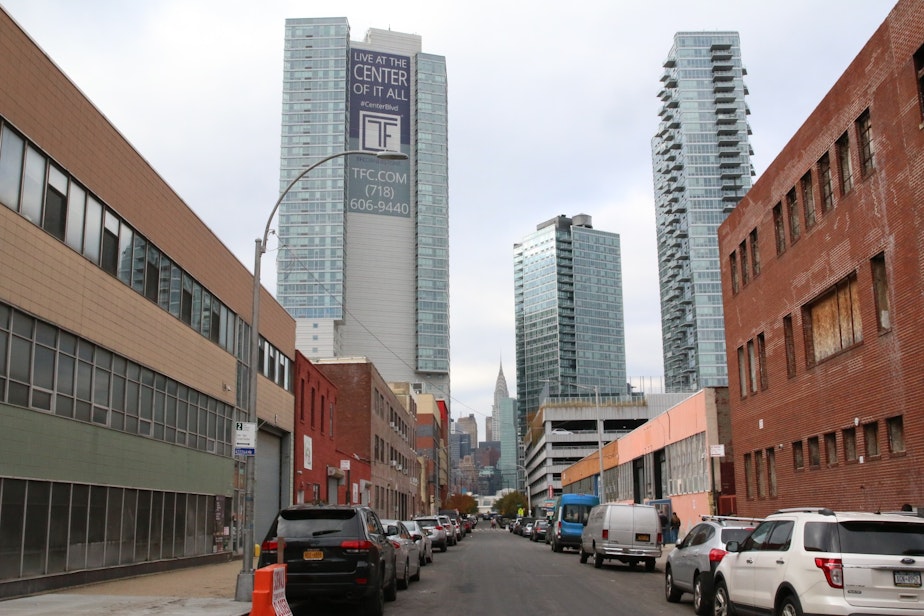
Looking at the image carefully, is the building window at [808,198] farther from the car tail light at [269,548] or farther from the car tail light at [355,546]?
the car tail light at [269,548]

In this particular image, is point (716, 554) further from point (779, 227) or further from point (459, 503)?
point (459, 503)

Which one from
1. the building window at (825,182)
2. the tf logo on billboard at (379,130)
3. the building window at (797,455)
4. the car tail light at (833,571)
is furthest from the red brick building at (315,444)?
the tf logo on billboard at (379,130)

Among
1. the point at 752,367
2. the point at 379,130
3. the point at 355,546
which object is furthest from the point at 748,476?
the point at 379,130

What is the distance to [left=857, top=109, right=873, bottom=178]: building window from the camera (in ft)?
70.9

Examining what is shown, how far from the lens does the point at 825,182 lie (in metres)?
24.8

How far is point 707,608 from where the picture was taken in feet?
47.0

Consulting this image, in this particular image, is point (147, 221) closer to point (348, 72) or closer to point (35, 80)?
point (35, 80)

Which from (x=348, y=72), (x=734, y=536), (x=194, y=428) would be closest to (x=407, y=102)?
(x=348, y=72)

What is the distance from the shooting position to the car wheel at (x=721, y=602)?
41.5 ft

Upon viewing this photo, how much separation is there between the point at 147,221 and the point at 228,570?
10056 mm

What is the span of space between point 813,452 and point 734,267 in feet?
34.2

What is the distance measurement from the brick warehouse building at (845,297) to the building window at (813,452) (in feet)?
0.16

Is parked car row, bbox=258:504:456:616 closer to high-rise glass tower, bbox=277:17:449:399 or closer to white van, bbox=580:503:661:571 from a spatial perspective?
white van, bbox=580:503:661:571

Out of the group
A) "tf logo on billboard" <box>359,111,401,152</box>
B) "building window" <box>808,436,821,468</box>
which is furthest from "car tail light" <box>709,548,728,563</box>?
"tf logo on billboard" <box>359,111,401,152</box>
